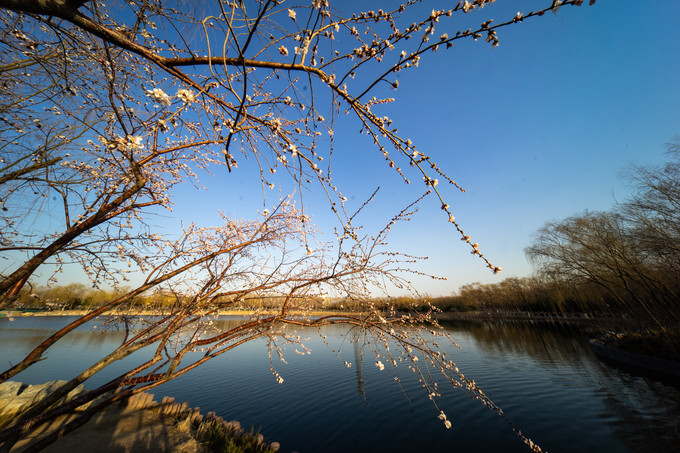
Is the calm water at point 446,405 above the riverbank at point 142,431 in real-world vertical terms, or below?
below

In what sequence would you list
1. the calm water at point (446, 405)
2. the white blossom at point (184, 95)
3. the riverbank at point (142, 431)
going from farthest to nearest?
the calm water at point (446, 405) → the riverbank at point (142, 431) → the white blossom at point (184, 95)

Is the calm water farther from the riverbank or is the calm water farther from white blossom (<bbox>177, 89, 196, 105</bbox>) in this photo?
white blossom (<bbox>177, 89, 196, 105</bbox>)

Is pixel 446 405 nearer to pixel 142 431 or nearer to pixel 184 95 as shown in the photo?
pixel 142 431

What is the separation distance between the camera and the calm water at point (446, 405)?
22.8 feet

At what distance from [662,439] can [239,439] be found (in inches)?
453

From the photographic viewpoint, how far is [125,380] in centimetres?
190

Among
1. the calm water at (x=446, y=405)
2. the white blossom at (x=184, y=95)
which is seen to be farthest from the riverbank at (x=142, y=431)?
the white blossom at (x=184, y=95)

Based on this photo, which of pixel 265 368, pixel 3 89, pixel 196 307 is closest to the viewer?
pixel 196 307

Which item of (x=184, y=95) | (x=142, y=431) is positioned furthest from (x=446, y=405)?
(x=184, y=95)

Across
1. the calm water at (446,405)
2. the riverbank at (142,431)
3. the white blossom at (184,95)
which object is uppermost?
the white blossom at (184,95)

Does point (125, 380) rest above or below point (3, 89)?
below

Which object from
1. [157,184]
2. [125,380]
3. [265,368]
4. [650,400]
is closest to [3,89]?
[157,184]

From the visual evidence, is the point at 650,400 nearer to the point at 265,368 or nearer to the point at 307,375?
the point at 307,375

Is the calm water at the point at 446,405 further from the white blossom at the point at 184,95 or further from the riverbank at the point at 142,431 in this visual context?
the white blossom at the point at 184,95
